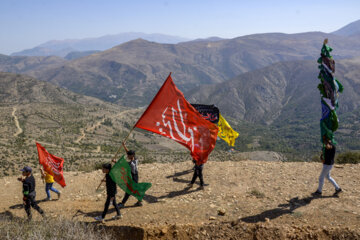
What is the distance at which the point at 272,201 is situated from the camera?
8414 mm

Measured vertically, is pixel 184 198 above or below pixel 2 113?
above

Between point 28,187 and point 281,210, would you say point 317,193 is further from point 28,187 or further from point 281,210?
point 28,187

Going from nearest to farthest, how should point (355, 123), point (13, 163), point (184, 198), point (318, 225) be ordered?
point (318, 225) → point (184, 198) → point (13, 163) → point (355, 123)

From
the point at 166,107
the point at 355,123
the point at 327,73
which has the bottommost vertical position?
the point at 355,123

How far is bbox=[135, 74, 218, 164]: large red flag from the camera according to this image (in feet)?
26.7

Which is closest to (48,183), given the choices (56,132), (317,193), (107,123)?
(317,193)

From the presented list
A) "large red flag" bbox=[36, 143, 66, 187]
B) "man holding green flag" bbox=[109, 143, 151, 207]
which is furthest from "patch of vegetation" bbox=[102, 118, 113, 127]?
"man holding green flag" bbox=[109, 143, 151, 207]

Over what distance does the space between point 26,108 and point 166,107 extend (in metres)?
74.1

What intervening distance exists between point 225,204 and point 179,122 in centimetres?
301

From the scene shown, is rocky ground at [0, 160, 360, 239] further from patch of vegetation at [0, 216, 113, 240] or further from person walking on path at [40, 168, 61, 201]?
patch of vegetation at [0, 216, 113, 240]

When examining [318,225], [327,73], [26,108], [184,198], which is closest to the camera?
[318,225]

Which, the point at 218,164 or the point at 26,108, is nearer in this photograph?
the point at 218,164

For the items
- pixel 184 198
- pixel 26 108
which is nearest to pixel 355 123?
pixel 26 108

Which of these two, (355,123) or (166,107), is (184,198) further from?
(355,123)
